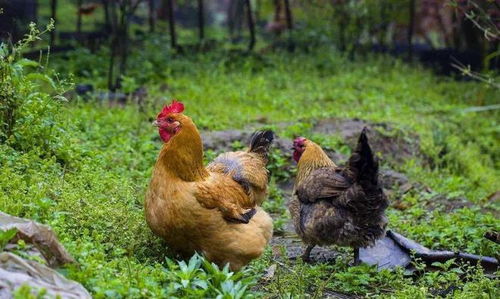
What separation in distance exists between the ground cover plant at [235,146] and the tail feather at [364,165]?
29.8 inches

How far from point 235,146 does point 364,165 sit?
3.13 metres

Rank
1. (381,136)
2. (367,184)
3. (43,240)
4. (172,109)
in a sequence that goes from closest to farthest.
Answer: (43,240) < (172,109) < (367,184) < (381,136)

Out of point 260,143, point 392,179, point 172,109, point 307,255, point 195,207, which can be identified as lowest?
point 307,255

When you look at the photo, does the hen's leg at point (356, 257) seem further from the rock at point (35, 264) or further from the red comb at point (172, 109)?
the rock at point (35, 264)

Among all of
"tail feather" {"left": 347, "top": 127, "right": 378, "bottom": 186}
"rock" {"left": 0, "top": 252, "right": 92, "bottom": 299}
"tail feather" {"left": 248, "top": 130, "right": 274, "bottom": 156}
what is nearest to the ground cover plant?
"rock" {"left": 0, "top": 252, "right": 92, "bottom": 299}

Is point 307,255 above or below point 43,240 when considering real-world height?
below

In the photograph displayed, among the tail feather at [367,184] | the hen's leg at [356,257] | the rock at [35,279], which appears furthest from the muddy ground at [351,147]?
the rock at [35,279]

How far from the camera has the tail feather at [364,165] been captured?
5994 mm

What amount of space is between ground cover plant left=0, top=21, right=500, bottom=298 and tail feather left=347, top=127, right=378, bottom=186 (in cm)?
76

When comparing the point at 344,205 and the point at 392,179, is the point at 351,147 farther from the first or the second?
the point at 344,205

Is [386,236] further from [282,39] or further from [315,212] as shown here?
[282,39]

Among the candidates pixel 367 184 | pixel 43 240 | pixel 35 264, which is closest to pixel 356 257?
pixel 367 184

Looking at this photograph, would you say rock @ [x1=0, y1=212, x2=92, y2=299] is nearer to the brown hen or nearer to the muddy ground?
the brown hen

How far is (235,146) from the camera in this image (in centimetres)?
900
